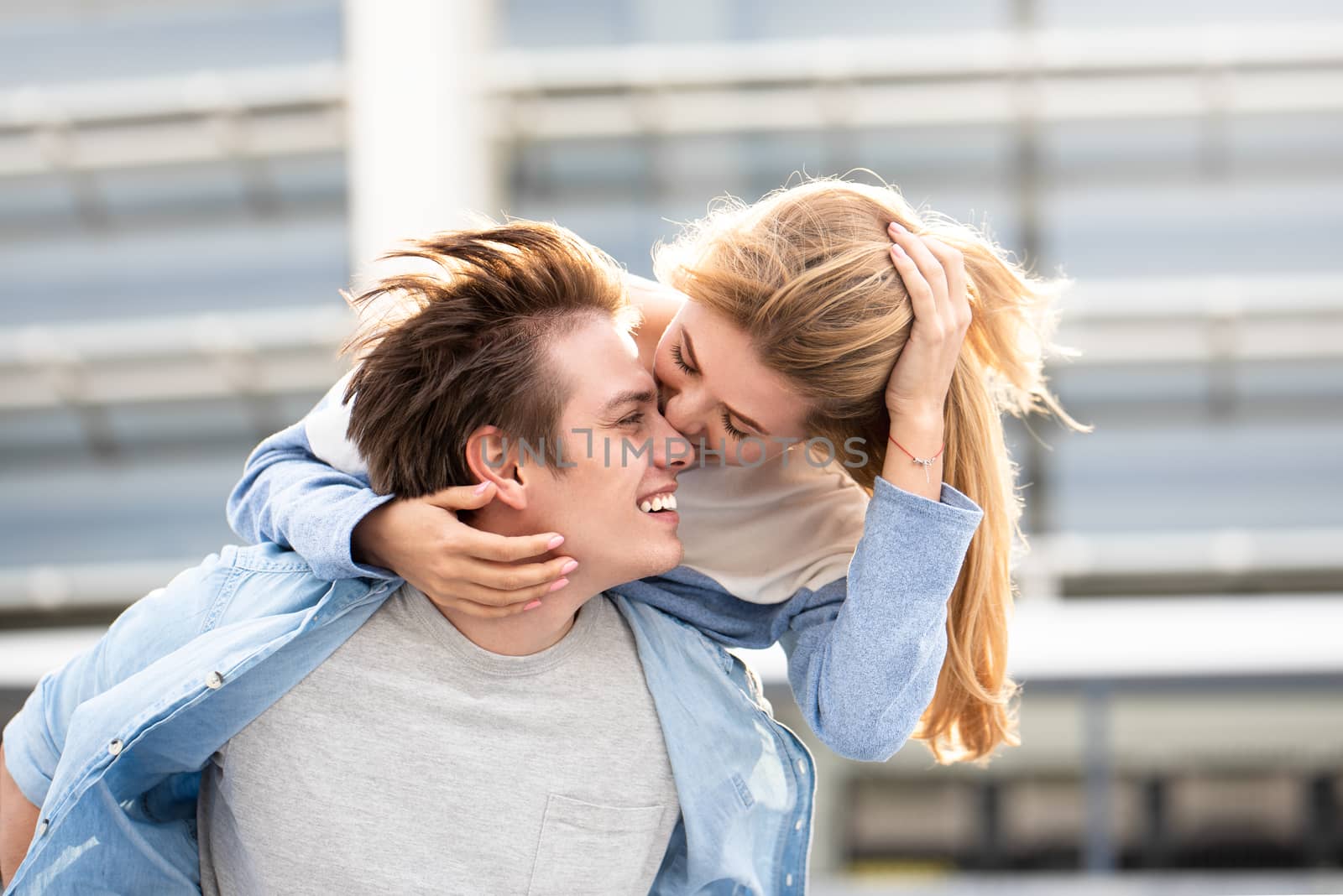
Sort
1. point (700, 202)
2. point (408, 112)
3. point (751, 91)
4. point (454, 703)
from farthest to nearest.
Result: point (700, 202) < point (751, 91) < point (408, 112) < point (454, 703)

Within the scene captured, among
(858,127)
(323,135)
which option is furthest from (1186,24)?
(323,135)

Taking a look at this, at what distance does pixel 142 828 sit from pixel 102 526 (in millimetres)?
6757

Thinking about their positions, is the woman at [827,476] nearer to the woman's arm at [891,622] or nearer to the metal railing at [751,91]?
the woman's arm at [891,622]

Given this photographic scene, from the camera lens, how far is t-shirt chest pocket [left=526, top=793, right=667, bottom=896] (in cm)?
143

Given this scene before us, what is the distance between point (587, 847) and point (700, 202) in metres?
6.00

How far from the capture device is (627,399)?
1497mm

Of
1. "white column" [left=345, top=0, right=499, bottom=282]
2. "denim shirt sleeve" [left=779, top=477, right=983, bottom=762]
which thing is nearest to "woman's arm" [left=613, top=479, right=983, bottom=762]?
"denim shirt sleeve" [left=779, top=477, right=983, bottom=762]

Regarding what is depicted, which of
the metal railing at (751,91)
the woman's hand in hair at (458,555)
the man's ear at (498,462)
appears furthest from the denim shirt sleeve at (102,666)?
the metal railing at (751,91)

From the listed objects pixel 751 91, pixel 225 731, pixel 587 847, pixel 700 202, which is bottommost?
pixel 587 847

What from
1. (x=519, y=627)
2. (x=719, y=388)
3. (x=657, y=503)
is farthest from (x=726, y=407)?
(x=519, y=627)

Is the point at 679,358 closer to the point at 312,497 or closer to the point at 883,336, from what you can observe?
the point at 883,336

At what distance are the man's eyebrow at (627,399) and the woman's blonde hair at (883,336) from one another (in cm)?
14

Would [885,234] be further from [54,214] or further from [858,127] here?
[54,214]

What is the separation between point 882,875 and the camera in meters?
3.78
